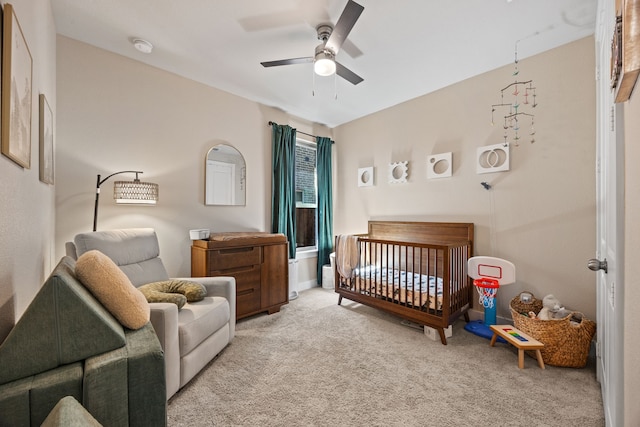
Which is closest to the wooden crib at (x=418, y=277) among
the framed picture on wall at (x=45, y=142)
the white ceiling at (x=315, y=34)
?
the white ceiling at (x=315, y=34)

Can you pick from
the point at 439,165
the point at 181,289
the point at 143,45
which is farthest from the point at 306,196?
the point at 143,45

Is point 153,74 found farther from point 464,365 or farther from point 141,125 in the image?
point 464,365

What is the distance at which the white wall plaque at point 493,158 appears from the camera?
8.48ft

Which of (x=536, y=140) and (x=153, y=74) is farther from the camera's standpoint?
(x=153, y=74)

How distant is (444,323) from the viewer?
2.29 meters

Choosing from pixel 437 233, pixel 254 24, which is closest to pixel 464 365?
pixel 437 233

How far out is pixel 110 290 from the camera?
1.19 meters

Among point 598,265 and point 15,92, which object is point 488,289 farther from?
point 15,92

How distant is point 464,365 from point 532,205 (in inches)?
62.0

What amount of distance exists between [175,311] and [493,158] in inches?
121

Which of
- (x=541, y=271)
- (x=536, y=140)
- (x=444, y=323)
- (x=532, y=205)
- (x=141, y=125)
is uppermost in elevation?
(x=141, y=125)

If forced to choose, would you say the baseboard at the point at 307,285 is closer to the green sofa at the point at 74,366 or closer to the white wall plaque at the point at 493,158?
the white wall plaque at the point at 493,158

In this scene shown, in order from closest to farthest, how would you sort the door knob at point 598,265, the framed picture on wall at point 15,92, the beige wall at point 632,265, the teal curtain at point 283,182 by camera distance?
the beige wall at point 632,265 < the framed picture on wall at point 15,92 < the door knob at point 598,265 < the teal curtain at point 283,182

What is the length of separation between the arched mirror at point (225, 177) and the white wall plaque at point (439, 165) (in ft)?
7.52
